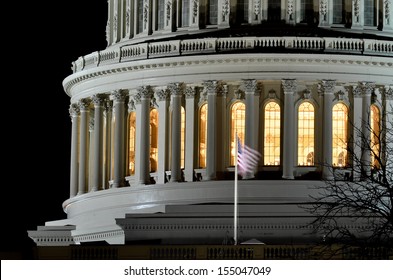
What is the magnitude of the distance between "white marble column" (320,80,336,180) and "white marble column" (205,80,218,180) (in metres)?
6.01

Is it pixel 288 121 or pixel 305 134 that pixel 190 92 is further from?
pixel 305 134

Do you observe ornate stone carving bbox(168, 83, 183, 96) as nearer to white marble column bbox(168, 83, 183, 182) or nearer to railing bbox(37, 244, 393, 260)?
white marble column bbox(168, 83, 183, 182)

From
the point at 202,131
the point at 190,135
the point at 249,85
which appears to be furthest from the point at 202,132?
the point at 249,85

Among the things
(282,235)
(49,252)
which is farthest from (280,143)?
(49,252)

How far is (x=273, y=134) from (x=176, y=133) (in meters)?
5.43

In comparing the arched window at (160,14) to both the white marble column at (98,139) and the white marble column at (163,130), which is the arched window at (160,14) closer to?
the white marble column at (163,130)

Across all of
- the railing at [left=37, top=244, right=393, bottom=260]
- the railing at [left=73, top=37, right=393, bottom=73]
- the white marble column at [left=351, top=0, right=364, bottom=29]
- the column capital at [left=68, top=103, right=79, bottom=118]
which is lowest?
the railing at [left=37, top=244, right=393, bottom=260]

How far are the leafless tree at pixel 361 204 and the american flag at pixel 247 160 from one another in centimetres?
392

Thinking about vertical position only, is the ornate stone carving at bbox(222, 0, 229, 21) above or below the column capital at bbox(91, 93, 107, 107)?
above

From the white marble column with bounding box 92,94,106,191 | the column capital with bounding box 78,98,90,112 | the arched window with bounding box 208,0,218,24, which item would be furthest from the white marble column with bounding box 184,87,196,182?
the column capital with bounding box 78,98,90,112

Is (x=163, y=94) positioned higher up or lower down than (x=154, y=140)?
higher up

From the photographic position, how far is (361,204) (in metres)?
108

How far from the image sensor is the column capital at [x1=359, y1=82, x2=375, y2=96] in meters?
118

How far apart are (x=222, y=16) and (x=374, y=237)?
26245 millimetres
